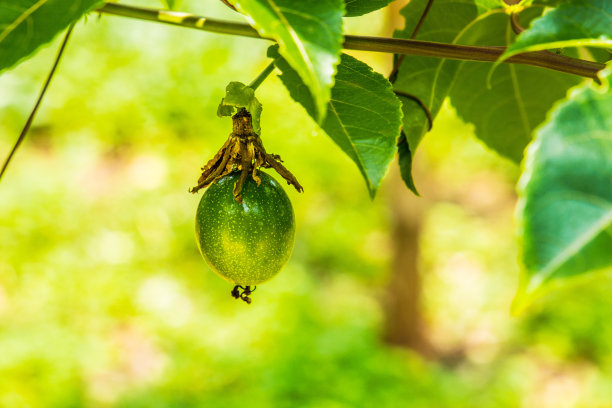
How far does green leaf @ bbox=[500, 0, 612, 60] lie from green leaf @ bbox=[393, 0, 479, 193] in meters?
0.20

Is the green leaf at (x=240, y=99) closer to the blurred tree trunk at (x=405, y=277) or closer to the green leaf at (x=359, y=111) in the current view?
the green leaf at (x=359, y=111)

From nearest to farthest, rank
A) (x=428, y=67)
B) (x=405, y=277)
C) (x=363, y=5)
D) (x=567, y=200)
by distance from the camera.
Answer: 1. (x=567, y=200)
2. (x=363, y=5)
3. (x=428, y=67)
4. (x=405, y=277)

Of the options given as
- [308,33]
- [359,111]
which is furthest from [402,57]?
[308,33]

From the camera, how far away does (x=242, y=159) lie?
60cm

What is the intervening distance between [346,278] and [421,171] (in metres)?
1.82

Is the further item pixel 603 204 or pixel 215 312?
pixel 215 312

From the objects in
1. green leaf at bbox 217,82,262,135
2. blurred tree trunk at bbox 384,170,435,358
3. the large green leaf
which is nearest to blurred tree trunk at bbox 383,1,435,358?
blurred tree trunk at bbox 384,170,435,358

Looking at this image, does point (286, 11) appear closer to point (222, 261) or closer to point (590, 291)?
point (222, 261)

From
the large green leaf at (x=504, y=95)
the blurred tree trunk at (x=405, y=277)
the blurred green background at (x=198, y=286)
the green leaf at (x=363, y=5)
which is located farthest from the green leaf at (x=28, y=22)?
the blurred tree trunk at (x=405, y=277)

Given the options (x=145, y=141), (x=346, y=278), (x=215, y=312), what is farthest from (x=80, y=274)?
(x=346, y=278)

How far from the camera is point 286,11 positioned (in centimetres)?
37

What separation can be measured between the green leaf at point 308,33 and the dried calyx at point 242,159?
0.69ft

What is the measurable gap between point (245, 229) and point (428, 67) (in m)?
0.27

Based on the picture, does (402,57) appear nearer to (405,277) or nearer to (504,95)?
(504,95)
